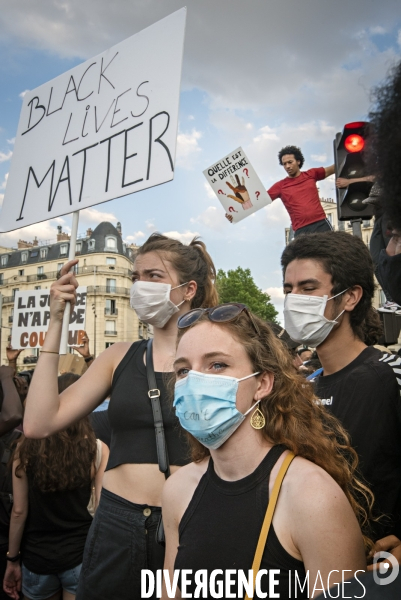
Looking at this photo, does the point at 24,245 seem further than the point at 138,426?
Yes

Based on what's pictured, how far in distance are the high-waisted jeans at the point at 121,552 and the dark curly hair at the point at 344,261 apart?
1431 millimetres

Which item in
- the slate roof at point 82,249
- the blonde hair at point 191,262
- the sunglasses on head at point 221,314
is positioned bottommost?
the sunglasses on head at point 221,314

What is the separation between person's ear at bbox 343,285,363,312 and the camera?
9.88 ft

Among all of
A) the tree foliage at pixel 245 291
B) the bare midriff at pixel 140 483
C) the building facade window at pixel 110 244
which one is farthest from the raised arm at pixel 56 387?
the building facade window at pixel 110 244

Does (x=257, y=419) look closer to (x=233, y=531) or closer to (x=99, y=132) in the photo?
(x=233, y=531)

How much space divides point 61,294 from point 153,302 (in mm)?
497

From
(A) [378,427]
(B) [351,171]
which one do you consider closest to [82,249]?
(B) [351,171]

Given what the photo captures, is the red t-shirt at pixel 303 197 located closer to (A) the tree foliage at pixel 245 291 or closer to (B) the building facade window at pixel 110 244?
(A) the tree foliage at pixel 245 291

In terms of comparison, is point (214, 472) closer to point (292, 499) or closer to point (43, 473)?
point (292, 499)

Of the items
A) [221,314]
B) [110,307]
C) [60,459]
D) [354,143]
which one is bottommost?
[60,459]

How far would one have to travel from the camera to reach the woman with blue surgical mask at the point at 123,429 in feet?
7.92

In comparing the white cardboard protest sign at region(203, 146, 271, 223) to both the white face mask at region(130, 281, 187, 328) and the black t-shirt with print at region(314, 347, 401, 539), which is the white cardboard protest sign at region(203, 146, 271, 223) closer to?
the white face mask at region(130, 281, 187, 328)

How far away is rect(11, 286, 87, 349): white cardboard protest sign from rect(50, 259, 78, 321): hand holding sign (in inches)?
235

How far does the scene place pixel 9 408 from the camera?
4660 mm
